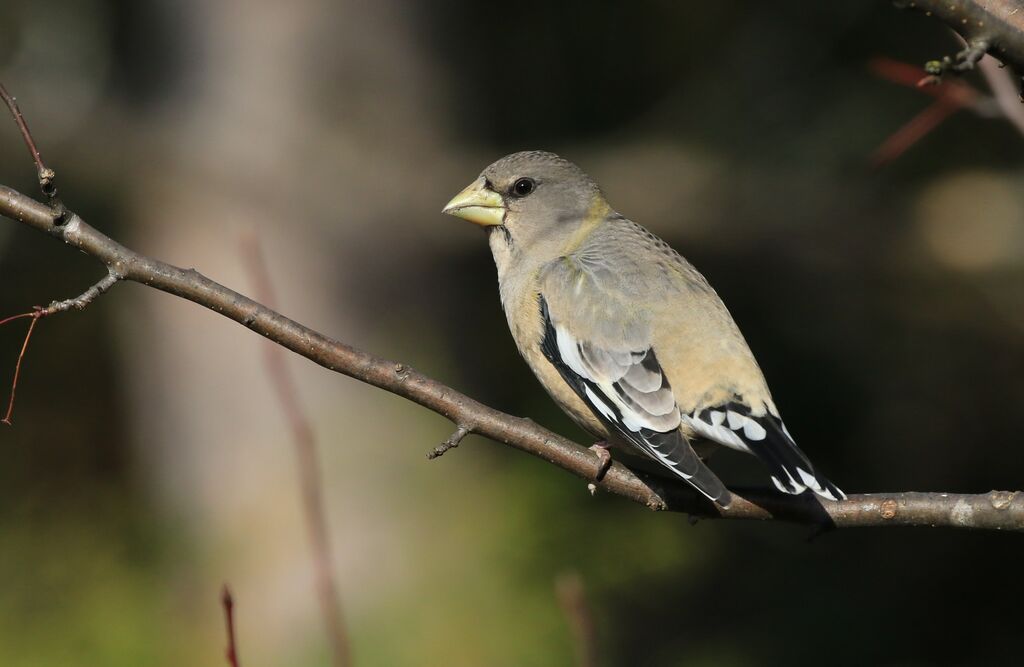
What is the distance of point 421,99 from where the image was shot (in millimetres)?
7684

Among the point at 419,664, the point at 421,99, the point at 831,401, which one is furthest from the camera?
the point at 421,99

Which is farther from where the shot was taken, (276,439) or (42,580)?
(276,439)

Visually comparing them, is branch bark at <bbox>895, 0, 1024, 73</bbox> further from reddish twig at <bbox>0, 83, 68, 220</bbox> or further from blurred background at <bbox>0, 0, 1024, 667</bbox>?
blurred background at <bbox>0, 0, 1024, 667</bbox>

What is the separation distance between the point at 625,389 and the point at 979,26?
1584 millimetres

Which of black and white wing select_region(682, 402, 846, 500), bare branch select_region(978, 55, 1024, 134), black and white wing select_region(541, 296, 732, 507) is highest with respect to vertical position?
bare branch select_region(978, 55, 1024, 134)

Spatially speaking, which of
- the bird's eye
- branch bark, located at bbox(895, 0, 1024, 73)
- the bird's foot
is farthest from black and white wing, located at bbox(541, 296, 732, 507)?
branch bark, located at bbox(895, 0, 1024, 73)

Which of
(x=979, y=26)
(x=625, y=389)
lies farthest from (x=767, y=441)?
(x=979, y=26)

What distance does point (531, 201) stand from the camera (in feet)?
14.3

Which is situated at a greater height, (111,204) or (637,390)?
(111,204)

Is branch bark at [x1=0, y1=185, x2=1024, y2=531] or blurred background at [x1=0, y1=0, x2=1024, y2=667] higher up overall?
blurred background at [x1=0, y1=0, x2=1024, y2=667]

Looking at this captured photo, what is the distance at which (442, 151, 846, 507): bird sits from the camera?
3.36 m

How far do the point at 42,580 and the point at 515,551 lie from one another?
2.30m

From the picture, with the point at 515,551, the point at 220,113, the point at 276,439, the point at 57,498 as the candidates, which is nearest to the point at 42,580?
the point at 57,498

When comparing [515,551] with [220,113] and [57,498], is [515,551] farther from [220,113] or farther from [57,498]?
[220,113]
